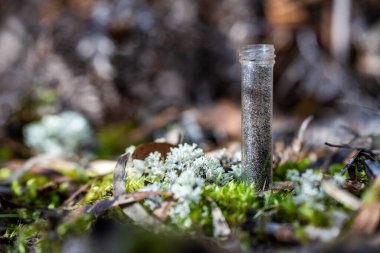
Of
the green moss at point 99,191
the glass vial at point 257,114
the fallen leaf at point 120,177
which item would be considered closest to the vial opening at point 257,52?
the glass vial at point 257,114

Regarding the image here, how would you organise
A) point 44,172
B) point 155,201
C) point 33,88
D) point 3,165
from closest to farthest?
point 155,201 < point 44,172 < point 3,165 < point 33,88

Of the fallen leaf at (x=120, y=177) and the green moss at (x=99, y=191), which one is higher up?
the fallen leaf at (x=120, y=177)

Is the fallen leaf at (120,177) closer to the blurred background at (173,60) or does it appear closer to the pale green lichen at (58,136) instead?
the pale green lichen at (58,136)

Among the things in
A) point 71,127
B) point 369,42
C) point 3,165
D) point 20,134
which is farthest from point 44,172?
point 369,42

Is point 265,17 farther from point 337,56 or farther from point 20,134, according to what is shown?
point 20,134

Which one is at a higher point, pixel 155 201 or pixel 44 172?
pixel 155 201

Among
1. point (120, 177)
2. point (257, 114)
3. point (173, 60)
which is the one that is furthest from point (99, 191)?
point (173, 60)

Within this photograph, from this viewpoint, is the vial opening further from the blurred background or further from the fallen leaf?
the blurred background
